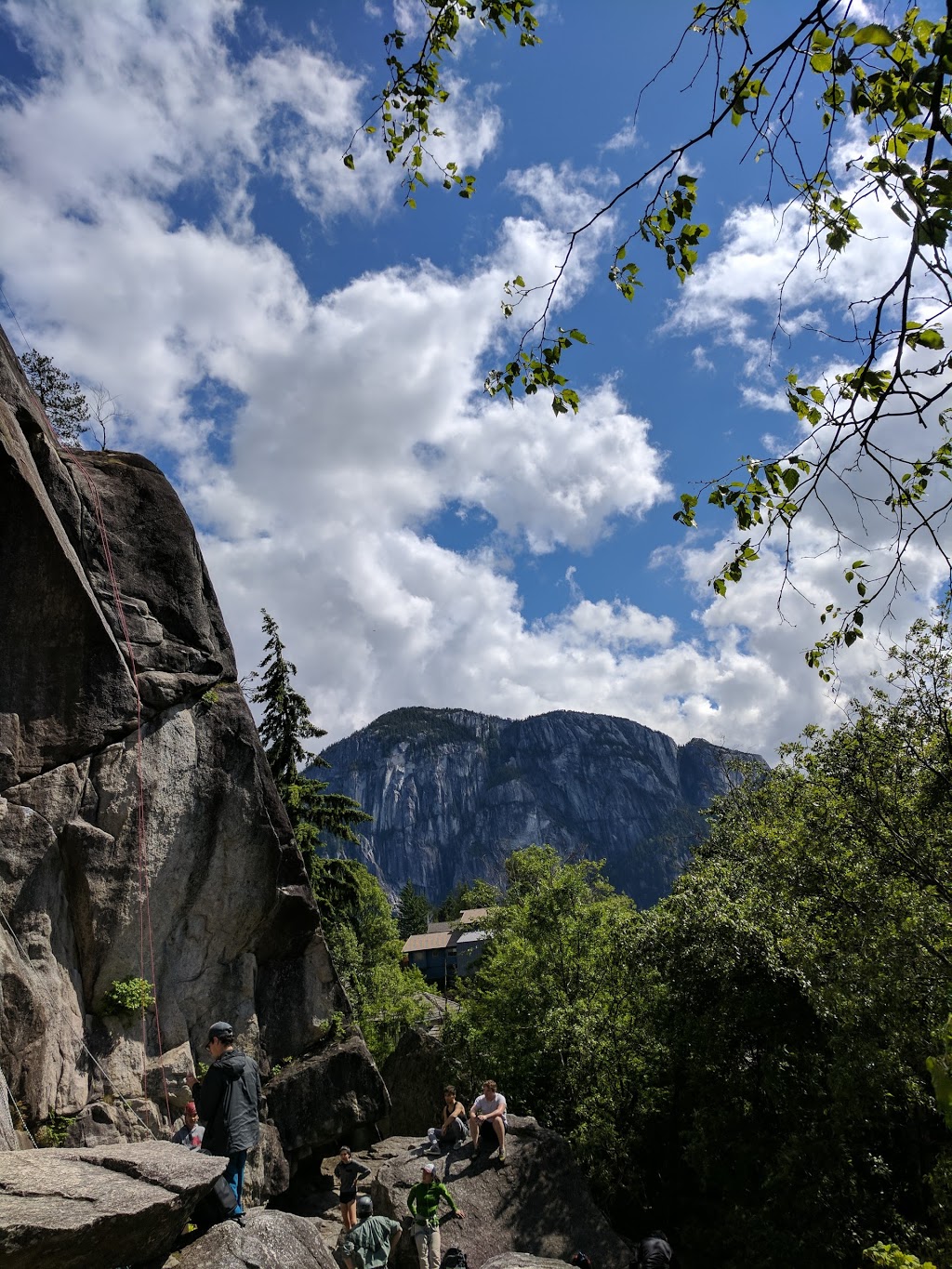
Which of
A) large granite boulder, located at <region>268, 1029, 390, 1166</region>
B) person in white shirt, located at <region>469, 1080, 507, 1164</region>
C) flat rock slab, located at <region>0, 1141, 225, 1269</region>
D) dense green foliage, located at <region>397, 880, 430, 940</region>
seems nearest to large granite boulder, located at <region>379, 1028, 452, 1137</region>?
large granite boulder, located at <region>268, 1029, 390, 1166</region>

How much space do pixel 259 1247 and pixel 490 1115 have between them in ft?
25.2

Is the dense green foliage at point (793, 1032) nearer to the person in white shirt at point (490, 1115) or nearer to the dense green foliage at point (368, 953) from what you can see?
the person in white shirt at point (490, 1115)

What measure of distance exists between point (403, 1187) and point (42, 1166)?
8411 millimetres

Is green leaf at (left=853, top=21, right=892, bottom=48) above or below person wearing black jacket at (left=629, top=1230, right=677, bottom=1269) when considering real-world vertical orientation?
above

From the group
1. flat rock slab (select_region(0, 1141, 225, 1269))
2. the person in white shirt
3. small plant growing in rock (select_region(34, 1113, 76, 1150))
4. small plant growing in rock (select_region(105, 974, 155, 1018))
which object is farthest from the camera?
the person in white shirt

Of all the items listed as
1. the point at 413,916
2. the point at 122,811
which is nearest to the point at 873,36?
the point at 122,811

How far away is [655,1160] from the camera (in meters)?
18.2

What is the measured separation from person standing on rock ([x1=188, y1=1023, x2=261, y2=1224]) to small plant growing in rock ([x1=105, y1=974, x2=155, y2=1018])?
4.87 m

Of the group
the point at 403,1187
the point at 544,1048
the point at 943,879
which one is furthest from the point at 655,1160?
the point at 943,879

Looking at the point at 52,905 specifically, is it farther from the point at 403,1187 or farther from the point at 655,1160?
the point at 655,1160

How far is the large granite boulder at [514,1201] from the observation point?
12289 mm

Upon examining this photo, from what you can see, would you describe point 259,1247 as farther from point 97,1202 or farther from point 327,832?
point 327,832

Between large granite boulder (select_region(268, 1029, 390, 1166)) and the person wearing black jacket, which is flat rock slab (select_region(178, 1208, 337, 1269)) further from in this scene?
large granite boulder (select_region(268, 1029, 390, 1166))

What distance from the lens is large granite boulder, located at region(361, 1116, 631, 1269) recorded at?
40.3 feet
